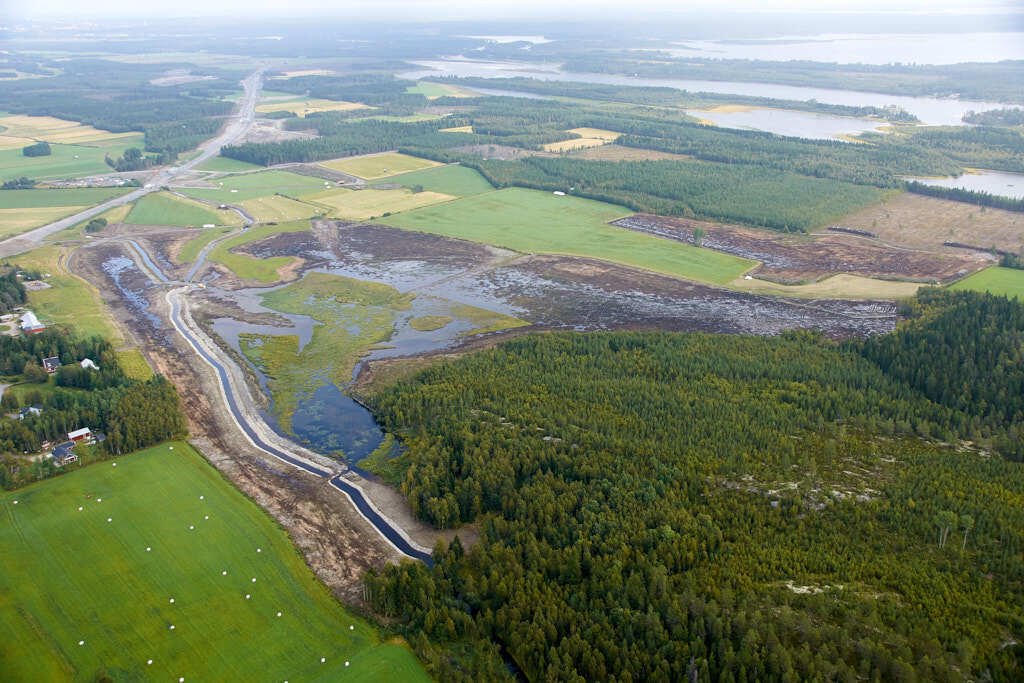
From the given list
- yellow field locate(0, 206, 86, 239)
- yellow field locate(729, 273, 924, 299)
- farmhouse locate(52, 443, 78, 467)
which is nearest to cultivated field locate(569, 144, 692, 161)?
yellow field locate(729, 273, 924, 299)

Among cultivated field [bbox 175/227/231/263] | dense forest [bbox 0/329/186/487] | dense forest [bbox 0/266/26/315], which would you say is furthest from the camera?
cultivated field [bbox 175/227/231/263]

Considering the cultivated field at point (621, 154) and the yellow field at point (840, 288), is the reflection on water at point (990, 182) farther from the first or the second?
the yellow field at point (840, 288)

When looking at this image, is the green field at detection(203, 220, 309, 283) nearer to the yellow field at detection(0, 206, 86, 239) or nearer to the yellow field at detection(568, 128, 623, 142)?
the yellow field at detection(0, 206, 86, 239)

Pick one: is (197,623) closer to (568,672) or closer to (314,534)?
(314,534)

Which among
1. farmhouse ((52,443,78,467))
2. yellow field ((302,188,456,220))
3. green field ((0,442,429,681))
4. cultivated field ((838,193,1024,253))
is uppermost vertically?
cultivated field ((838,193,1024,253))

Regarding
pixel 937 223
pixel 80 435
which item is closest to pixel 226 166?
pixel 80 435

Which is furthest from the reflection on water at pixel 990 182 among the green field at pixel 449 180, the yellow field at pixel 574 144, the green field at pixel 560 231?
the green field at pixel 449 180

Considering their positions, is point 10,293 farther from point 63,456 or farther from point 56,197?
point 56,197
